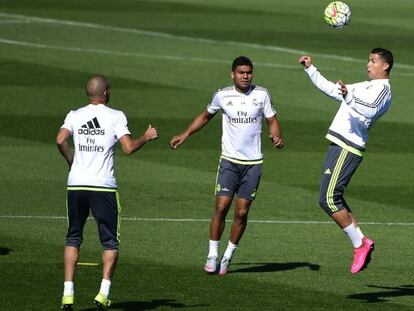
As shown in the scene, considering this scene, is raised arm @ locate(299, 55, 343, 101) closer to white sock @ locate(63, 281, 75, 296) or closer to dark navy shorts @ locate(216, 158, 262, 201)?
dark navy shorts @ locate(216, 158, 262, 201)

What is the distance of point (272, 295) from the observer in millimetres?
15711

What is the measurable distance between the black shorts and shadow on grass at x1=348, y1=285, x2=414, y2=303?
299cm

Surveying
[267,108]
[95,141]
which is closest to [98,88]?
[95,141]

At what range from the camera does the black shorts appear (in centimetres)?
1440

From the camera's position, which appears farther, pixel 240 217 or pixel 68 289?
pixel 240 217

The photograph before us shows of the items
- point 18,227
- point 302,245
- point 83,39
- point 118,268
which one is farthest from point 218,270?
point 83,39

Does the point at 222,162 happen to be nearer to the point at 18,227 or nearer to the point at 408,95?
the point at 18,227

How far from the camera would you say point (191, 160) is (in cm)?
2570

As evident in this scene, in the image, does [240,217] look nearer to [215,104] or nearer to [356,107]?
[215,104]

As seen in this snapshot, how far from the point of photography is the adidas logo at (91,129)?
47.1 ft

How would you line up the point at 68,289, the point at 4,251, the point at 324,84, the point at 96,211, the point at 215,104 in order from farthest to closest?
1. the point at 4,251
2. the point at 215,104
3. the point at 324,84
4. the point at 96,211
5. the point at 68,289

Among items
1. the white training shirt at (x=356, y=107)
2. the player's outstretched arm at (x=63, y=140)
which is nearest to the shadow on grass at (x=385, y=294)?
the white training shirt at (x=356, y=107)

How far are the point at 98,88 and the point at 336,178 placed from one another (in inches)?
142

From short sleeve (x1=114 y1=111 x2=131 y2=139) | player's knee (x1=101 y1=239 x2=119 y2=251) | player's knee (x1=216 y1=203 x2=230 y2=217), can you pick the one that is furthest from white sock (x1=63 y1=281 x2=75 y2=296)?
player's knee (x1=216 y1=203 x2=230 y2=217)
